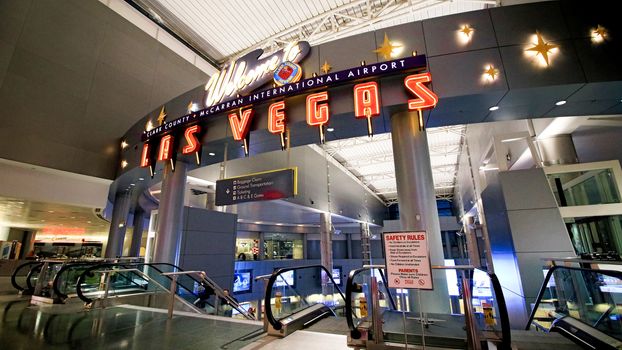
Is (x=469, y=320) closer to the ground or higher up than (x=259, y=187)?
closer to the ground

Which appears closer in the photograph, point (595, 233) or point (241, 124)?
point (595, 233)

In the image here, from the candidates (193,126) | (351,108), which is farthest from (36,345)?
(351,108)

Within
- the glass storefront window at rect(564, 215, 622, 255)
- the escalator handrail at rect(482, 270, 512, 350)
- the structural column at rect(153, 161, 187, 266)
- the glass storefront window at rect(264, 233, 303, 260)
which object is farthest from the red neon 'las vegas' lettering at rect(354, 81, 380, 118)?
the glass storefront window at rect(264, 233, 303, 260)

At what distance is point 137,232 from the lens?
18.8 meters

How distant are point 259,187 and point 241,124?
171 cm

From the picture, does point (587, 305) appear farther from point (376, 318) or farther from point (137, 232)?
point (137, 232)

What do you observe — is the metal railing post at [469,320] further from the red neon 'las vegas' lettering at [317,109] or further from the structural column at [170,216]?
the structural column at [170,216]

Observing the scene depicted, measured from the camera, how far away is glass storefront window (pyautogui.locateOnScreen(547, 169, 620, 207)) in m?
6.64

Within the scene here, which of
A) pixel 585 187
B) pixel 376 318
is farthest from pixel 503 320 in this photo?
pixel 585 187

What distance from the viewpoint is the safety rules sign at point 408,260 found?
3004mm

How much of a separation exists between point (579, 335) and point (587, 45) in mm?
5196

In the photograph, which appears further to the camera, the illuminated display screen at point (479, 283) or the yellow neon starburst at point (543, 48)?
the yellow neon starburst at point (543, 48)

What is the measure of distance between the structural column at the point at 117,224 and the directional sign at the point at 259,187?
9.69 m

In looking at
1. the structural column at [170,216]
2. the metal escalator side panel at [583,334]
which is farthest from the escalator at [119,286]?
the metal escalator side panel at [583,334]
